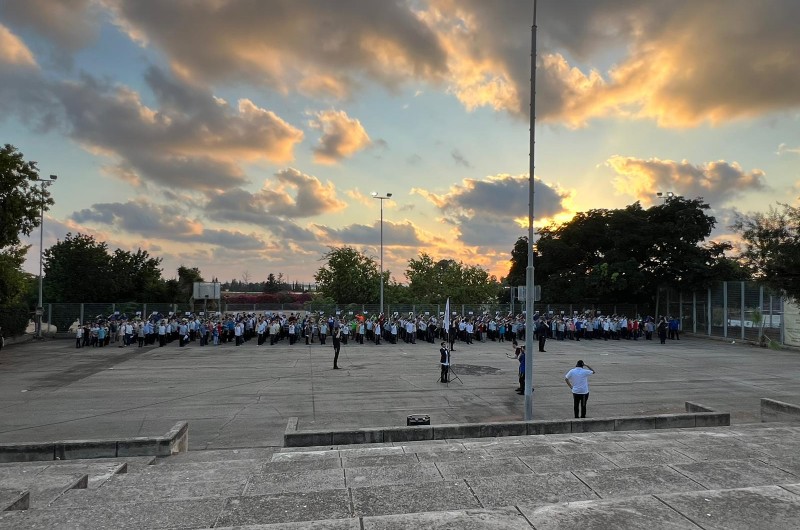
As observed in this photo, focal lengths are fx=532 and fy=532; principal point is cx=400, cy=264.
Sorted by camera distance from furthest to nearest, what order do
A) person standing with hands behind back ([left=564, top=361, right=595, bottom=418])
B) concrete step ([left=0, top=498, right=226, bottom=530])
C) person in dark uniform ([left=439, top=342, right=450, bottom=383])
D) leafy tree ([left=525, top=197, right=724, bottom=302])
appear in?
1. leafy tree ([left=525, top=197, right=724, bottom=302])
2. person in dark uniform ([left=439, top=342, right=450, bottom=383])
3. person standing with hands behind back ([left=564, top=361, right=595, bottom=418])
4. concrete step ([left=0, top=498, right=226, bottom=530])

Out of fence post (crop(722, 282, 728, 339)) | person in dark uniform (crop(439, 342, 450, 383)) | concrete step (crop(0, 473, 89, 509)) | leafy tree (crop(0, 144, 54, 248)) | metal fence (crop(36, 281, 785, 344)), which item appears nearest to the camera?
concrete step (crop(0, 473, 89, 509))

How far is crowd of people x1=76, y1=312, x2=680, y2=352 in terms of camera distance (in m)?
29.6

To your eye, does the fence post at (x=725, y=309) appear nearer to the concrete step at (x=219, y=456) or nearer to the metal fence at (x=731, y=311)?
the metal fence at (x=731, y=311)

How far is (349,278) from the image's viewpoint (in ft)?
162

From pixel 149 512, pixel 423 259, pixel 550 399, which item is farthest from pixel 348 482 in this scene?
pixel 423 259

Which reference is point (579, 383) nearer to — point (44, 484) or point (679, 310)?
point (44, 484)

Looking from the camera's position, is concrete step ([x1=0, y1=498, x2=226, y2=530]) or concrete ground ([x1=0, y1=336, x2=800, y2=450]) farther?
concrete ground ([x1=0, y1=336, x2=800, y2=450])

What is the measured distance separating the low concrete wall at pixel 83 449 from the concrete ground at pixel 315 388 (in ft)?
6.05

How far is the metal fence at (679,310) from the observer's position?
3166 centimetres

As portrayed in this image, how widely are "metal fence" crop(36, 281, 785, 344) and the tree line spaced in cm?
139

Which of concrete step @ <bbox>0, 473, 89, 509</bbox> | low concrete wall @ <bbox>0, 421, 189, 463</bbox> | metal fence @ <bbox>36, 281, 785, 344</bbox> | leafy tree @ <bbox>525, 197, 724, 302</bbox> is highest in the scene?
leafy tree @ <bbox>525, 197, 724, 302</bbox>

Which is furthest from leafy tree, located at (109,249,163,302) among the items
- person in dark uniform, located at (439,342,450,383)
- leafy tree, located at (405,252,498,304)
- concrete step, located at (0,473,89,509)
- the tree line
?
concrete step, located at (0,473,89,509)

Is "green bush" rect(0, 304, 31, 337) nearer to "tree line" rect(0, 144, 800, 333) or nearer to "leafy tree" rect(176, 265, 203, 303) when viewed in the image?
"tree line" rect(0, 144, 800, 333)

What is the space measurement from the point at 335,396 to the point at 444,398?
319cm
